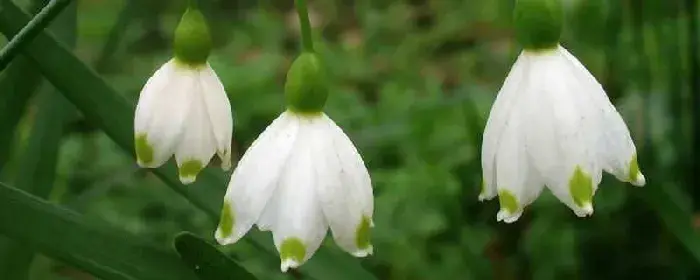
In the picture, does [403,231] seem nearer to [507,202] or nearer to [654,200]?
[654,200]

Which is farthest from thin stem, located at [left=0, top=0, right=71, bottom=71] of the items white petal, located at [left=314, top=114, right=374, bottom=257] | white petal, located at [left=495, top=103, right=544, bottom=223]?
white petal, located at [left=495, top=103, right=544, bottom=223]

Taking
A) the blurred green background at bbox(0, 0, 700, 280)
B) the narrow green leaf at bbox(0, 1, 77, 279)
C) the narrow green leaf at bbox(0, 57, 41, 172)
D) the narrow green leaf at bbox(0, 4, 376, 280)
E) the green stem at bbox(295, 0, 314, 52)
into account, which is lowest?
the blurred green background at bbox(0, 0, 700, 280)

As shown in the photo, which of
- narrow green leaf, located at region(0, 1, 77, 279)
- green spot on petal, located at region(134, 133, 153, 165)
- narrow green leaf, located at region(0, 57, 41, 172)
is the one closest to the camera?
green spot on petal, located at region(134, 133, 153, 165)

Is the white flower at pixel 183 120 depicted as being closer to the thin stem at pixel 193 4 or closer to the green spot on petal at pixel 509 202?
the thin stem at pixel 193 4

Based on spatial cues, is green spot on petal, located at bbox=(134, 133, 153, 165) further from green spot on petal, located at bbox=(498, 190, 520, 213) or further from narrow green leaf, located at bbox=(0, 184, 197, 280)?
green spot on petal, located at bbox=(498, 190, 520, 213)

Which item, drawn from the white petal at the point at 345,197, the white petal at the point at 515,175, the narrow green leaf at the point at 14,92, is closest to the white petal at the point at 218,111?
the white petal at the point at 345,197

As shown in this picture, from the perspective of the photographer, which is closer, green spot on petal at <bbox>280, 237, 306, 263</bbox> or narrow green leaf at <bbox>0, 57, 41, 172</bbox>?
green spot on petal at <bbox>280, 237, 306, 263</bbox>

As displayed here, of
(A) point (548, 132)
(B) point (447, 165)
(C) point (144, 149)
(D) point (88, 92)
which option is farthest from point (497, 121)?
(B) point (447, 165)
